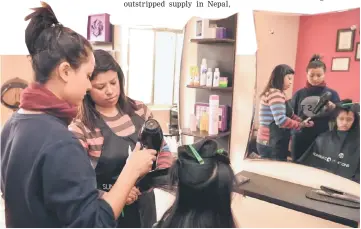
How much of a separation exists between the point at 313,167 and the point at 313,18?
46 centimetres

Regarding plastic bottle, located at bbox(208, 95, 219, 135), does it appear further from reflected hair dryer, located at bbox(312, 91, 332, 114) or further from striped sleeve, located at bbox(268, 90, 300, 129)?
reflected hair dryer, located at bbox(312, 91, 332, 114)

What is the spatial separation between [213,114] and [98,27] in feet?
1.37

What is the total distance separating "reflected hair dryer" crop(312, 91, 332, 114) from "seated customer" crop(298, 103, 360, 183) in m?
0.03

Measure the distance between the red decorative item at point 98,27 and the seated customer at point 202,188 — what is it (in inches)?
15.5

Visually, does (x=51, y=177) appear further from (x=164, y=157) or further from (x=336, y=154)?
(x=336, y=154)

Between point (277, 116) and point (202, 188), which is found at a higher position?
point (277, 116)

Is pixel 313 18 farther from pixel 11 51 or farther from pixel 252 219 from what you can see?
pixel 11 51

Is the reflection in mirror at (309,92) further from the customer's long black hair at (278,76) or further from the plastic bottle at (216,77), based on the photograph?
the plastic bottle at (216,77)

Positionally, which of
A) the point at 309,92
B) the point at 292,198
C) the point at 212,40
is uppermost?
the point at 212,40

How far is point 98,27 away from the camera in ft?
2.81

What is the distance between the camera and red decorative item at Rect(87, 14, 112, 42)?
85cm

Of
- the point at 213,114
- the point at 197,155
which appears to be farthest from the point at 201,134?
the point at 197,155

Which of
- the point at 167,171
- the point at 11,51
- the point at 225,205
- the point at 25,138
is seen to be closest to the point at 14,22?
the point at 11,51

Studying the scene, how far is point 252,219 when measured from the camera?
39.0 inches
